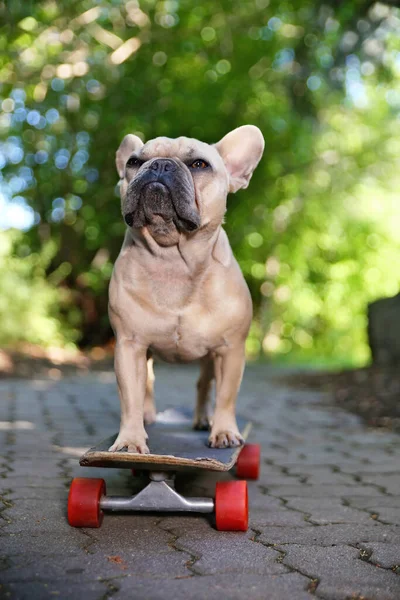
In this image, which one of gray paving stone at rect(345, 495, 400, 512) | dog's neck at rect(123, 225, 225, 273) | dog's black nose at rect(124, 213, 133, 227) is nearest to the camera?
dog's black nose at rect(124, 213, 133, 227)

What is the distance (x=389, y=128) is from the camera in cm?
1742

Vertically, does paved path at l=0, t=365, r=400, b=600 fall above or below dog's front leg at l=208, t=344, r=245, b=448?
below

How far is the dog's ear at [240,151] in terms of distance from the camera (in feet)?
10.1

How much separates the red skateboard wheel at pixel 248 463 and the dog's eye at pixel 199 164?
1.39 meters

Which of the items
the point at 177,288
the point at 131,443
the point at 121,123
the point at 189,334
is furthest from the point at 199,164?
the point at 121,123

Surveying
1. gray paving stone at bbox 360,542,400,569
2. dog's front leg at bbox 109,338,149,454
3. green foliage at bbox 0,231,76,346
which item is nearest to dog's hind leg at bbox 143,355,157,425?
dog's front leg at bbox 109,338,149,454

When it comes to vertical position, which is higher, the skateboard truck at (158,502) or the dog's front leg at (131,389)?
the dog's front leg at (131,389)

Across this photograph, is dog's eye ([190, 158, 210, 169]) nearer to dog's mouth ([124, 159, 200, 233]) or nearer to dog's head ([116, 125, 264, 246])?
dog's head ([116, 125, 264, 246])

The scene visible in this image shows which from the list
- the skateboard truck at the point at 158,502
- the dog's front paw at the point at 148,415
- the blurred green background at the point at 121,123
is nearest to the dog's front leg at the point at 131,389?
the skateboard truck at the point at 158,502

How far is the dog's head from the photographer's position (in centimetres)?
264

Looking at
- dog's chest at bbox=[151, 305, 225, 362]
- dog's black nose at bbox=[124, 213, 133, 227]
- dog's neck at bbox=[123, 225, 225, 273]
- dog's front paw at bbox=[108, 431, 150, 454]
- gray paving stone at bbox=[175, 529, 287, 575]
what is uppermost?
dog's black nose at bbox=[124, 213, 133, 227]

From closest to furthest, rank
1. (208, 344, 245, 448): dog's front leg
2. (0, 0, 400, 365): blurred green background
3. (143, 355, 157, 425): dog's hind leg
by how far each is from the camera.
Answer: (208, 344, 245, 448): dog's front leg < (143, 355, 157, 425): dog's hind leg < (0, 0, 400, 365): blurred green background

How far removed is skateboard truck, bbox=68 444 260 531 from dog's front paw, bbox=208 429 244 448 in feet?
0.90

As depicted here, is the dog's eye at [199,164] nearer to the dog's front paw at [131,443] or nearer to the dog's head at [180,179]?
the dog's head at [180,179]
